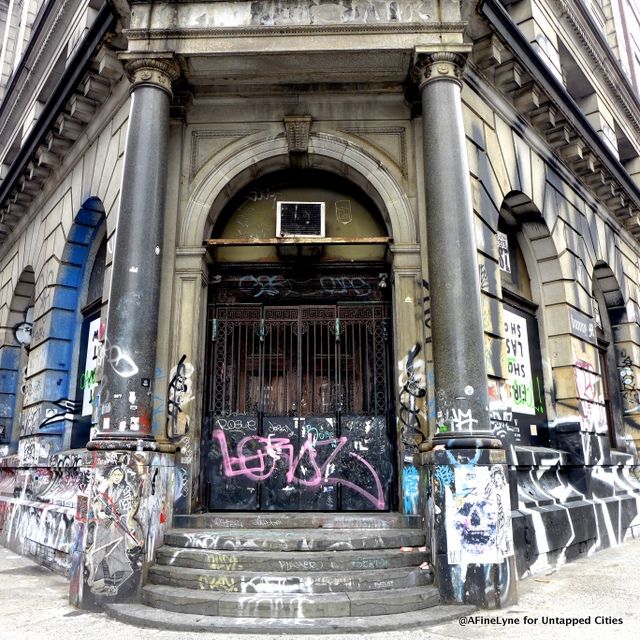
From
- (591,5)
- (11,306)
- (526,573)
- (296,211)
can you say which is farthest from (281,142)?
(591,5)

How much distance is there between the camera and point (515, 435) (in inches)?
373

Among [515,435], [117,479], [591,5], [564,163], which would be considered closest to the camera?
[117,479]

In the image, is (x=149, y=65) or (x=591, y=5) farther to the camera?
(x=591, y=5)

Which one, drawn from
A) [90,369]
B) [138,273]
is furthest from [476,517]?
[90,369]

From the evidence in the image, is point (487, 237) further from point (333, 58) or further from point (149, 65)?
point (149, 65)

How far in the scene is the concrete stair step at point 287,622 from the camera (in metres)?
5.23

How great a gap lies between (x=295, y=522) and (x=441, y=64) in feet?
21.4

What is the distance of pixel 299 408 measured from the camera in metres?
8.43

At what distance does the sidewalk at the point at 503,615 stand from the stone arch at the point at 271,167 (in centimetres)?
496

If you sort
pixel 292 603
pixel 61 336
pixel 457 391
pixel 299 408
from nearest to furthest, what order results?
1. pixel 292 603
2. pixel 457 391
3. pixel 299 408
4. pixel 61 336

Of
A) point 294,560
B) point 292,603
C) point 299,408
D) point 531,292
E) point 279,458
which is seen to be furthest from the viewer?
point 531,292

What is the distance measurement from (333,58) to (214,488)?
6.49 metres

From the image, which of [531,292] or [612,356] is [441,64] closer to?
[531,292]

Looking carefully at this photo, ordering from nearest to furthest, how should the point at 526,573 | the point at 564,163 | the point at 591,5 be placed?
the point at 526,573, the point at 564,163, the point at 591,5
